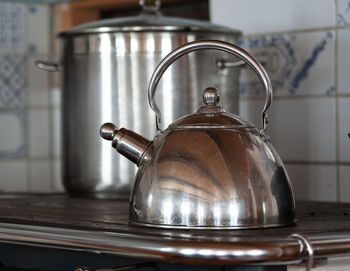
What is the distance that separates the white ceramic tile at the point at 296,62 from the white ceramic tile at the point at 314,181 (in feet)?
0.48

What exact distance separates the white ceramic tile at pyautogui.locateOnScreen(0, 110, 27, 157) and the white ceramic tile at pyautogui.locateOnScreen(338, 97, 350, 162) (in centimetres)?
96

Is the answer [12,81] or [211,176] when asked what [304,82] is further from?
[12,81]

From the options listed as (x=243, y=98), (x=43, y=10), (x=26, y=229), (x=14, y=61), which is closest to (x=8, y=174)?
(x=14, y=61)

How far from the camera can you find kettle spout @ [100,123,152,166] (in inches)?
35.9

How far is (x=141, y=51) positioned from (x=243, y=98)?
352 millimetres

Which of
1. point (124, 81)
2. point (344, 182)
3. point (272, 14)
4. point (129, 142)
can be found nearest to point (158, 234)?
point (129, 142)

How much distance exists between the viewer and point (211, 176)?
81 cm

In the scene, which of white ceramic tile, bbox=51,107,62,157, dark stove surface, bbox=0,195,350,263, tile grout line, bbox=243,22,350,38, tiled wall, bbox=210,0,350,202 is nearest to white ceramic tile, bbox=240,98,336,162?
tiled wall, bbox=210,0,350,202

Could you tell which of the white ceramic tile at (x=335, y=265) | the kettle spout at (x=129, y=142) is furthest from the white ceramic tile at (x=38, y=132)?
the white ceramic tile at (x=335, y=265)

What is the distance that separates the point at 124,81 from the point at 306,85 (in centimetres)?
38

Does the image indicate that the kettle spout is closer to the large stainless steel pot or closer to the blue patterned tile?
the large stainless steel pot

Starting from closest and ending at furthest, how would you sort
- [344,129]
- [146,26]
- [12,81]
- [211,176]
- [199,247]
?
[199,247]
[211,176]
[146,26]
[344,129]
[12,81]

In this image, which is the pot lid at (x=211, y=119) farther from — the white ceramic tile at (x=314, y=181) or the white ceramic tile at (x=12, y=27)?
the white ceramic tile at (x=12, y=27)

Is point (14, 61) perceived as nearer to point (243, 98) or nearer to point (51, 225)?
point (243, 98)
